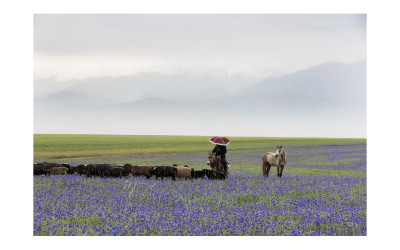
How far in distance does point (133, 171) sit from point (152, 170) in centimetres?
125

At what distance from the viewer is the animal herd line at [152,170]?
584 inches

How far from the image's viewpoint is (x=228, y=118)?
15648mm

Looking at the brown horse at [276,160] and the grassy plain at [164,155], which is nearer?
the brown horse at [276,160]

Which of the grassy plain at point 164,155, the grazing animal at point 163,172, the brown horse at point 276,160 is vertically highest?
the brown horse at point 276,160

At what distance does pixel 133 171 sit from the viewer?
51.4ft

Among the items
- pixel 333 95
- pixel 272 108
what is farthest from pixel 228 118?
pixel 333 95

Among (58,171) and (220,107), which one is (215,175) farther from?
(58,171)

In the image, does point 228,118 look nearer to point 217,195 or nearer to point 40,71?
point 217,195

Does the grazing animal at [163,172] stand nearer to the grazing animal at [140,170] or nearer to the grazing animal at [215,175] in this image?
the grazing animal at [140,170]

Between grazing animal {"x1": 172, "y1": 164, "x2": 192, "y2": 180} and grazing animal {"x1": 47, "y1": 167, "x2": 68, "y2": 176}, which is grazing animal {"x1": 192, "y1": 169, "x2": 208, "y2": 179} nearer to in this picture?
grazing animal {"x1": 172, "y1": 164, "x2": 192, "y2": 180}

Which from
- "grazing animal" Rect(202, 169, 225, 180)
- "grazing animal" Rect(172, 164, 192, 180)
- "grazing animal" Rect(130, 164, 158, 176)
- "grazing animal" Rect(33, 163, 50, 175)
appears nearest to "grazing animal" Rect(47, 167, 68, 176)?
"grazing animal" Rect(33, 163, 50, 175)

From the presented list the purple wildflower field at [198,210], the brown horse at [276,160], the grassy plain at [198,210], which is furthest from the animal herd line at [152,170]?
the purple wildflower field at [198,210]

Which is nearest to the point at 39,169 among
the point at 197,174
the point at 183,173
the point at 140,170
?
the point at 140,170

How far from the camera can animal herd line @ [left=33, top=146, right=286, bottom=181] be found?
584 inches
